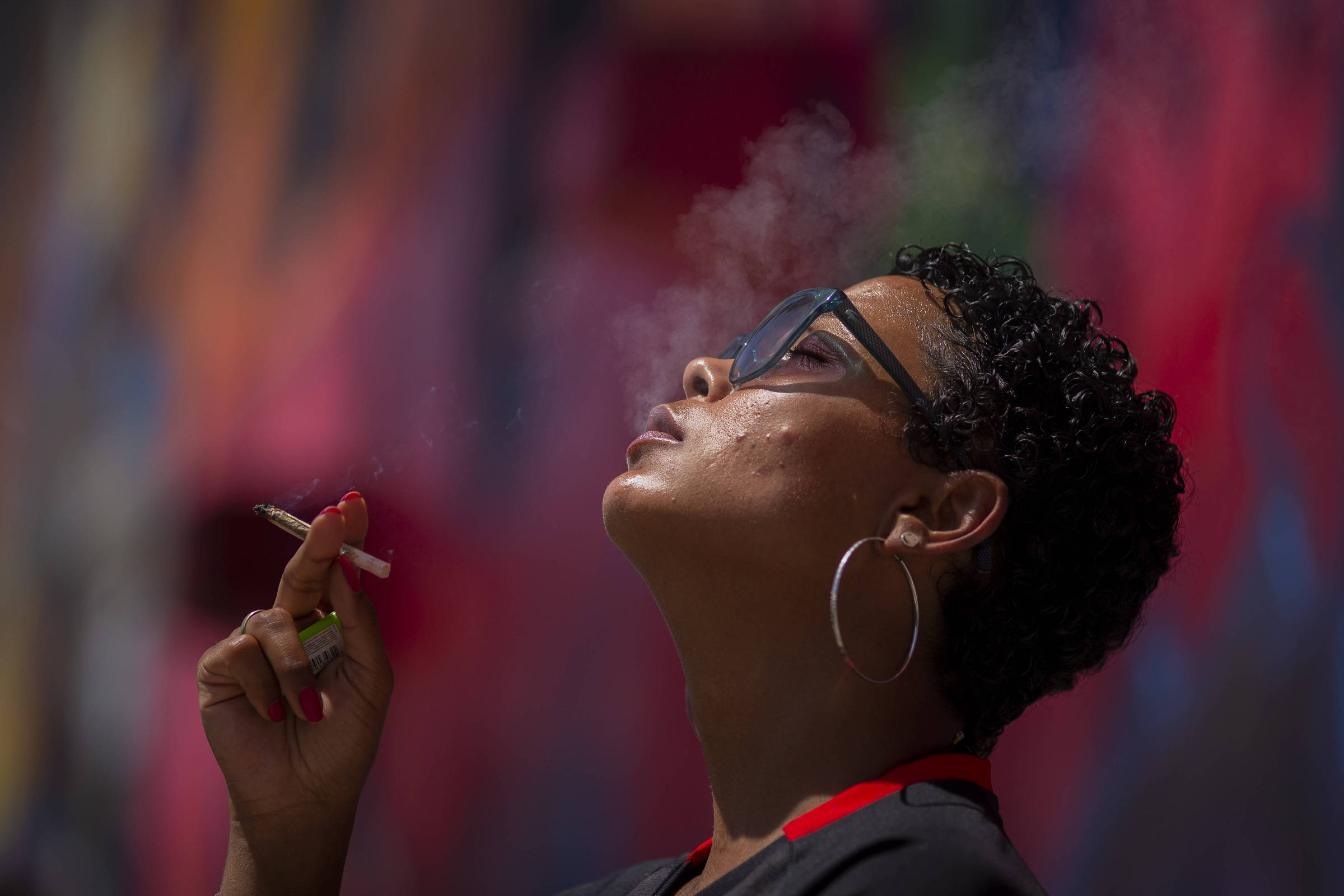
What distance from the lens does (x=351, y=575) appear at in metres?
1.94

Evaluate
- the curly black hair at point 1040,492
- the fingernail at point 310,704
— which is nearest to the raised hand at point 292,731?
the fingernail at point 310,704

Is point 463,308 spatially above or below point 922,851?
above

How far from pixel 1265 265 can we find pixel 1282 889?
1177 mm


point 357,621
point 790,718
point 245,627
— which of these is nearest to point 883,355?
point 790,718

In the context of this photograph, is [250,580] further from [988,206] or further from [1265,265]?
[1265,265]

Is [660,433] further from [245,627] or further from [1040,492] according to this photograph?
[245,627]

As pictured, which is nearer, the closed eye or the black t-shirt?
the black t-shirt

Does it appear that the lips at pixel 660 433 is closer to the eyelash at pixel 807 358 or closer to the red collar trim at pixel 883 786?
the eyelash at pixel 807 358

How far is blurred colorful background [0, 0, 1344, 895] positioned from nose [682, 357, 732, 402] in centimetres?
46

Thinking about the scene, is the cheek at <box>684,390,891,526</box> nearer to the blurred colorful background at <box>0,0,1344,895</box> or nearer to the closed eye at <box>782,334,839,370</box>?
the closed eye at <box>782,334,839,370</box>

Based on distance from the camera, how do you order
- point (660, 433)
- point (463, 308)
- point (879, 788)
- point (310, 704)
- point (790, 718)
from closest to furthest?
point (879, 788), point (790, 718), point (660, 433), point (310, 704), point (463, 308)

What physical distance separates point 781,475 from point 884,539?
0.19 meters

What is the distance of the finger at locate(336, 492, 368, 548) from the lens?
184cm

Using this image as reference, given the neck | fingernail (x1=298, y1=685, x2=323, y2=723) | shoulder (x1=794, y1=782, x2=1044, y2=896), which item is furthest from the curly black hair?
fingernail (x1=298, y1=685, x2=323, y2=723)
